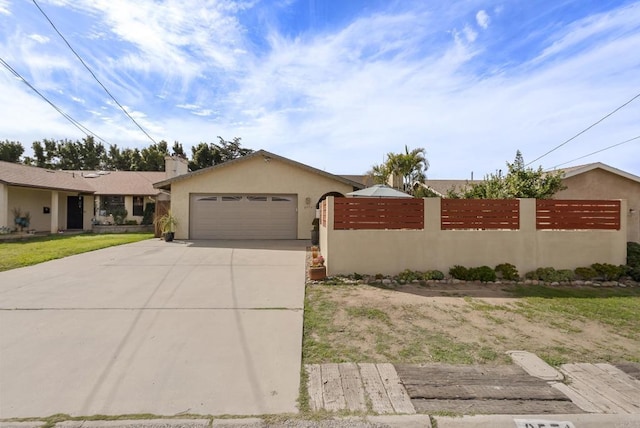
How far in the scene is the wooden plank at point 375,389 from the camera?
2.67m

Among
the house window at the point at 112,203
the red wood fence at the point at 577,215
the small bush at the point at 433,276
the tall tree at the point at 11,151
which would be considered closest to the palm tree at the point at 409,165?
the red wood fence at the point at 577,215

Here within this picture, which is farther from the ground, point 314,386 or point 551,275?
point 551,275

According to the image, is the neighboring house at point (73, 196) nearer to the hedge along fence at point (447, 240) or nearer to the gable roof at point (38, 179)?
the gable roof at point (38, 179)

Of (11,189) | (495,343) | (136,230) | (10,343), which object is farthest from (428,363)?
(11,189)

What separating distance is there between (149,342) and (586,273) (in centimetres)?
907

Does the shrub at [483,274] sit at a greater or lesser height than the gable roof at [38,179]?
lesser

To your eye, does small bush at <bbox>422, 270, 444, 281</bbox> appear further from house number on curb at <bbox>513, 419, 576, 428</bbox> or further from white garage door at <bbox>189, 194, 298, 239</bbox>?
white garage door at <bbox>189, 194, 298, 239</bbox>

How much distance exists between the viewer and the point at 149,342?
3.87 m

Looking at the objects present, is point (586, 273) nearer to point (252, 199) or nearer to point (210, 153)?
point (252, 199)

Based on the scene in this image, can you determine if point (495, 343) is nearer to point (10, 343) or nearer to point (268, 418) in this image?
point (268, 418)

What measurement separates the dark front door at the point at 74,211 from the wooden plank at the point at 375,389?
74.8 ft

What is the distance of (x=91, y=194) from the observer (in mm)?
19578

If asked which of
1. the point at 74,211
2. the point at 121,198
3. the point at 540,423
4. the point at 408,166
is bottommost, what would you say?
the point at 540,423

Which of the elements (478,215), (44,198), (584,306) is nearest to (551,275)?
(584,306)
